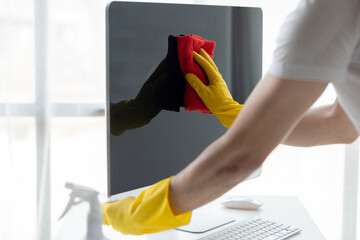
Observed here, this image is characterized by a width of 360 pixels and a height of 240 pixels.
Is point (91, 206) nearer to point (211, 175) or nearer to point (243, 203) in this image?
point (211, 175)

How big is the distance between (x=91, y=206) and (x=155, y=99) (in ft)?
1.19

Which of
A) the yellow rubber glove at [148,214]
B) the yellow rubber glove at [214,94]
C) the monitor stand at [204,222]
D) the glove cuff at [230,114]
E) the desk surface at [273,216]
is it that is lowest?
the desk surface at [273,216]

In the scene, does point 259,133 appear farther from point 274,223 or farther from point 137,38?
point 274,223

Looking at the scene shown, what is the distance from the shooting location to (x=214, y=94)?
1.19 meters

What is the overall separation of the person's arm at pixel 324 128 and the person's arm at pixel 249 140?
0.51 meters

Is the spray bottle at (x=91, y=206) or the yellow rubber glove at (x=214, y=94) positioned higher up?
the yellow rubber glove at (x=214, y=94)

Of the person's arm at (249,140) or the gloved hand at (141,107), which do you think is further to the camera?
the gloved hand at (141,107)

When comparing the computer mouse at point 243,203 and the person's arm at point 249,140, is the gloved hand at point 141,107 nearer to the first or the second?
the person's arm at point 249,140

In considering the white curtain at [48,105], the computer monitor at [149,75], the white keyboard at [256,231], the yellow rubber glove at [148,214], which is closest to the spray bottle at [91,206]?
the yellow rubber glove at [148,214]

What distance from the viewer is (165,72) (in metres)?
1.11

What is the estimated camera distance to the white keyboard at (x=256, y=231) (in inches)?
43.7

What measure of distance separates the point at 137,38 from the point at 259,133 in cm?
49

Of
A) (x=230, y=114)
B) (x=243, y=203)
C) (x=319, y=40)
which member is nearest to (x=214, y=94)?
(x=230, y=114)

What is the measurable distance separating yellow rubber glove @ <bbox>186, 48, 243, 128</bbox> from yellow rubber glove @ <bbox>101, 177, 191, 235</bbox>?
Result: 423 millimetres
